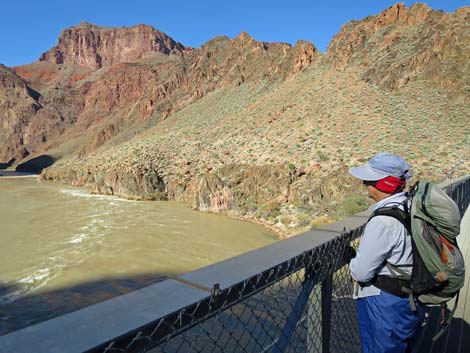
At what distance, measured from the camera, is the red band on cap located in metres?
2.32

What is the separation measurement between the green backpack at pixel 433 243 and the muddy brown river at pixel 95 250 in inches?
347

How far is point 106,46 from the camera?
160 m

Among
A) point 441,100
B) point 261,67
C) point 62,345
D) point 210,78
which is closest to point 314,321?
point 62,345

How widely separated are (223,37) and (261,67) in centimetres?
1781

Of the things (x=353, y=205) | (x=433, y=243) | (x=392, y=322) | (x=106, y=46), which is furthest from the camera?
(x=106, y=46)

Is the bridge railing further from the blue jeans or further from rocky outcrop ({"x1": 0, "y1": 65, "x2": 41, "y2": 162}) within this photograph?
rocky outcrop ({"x1": 0, "y1": 65, "x2": 41, "y2": 162})

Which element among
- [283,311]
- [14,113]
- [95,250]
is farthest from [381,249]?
[14,113]

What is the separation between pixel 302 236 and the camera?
227cm

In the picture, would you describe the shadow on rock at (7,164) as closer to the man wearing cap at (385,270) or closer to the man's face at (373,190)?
the man's face at (373,190)

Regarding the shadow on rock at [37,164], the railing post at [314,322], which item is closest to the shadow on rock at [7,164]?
the shadow on rock at [37,164]

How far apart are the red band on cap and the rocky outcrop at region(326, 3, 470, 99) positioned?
30.7m

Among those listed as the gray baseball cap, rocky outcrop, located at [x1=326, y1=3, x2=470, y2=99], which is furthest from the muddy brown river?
rocky outcrop, located at [x1=326, y1=3, x2=470, y2=99]

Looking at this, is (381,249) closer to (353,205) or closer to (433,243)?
(433,243)

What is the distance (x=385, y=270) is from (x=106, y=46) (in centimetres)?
17920
